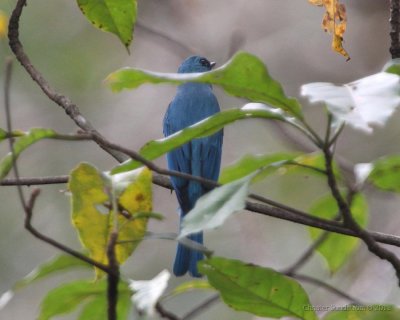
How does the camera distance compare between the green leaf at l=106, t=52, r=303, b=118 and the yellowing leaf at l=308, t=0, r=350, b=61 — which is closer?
the green leaf at l=106, t=52, r=303, b=118

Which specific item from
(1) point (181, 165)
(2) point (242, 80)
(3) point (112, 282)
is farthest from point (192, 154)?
(3) point (112, 282)

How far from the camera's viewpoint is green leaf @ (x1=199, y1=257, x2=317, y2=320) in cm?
203

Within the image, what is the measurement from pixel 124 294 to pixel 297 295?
0.45 m

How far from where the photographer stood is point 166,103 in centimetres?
760

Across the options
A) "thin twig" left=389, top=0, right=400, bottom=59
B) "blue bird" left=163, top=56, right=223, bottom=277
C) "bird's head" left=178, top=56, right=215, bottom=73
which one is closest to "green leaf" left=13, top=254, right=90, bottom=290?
"thin twig" left=389, top=0, right=400, bottom=59

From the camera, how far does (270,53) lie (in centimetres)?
783

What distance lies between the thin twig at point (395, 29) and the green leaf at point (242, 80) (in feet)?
1.71

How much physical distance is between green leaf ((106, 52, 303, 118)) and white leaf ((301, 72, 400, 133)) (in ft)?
0.44

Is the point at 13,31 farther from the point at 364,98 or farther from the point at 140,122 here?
the point at 140,122

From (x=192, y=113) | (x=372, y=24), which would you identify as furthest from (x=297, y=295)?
(x=372, y=24)

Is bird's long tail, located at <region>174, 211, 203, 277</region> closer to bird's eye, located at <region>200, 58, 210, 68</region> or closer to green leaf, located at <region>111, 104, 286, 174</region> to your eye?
green leaf, located at <region>111, 104, 286, 174</region>

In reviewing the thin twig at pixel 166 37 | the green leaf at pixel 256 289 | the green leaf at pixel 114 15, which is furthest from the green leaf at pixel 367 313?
the thin twig at pixel 166 37

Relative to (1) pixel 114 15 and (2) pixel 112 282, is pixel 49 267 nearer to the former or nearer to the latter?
(2) pixel 112 282

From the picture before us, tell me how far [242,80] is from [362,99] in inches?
12.4
